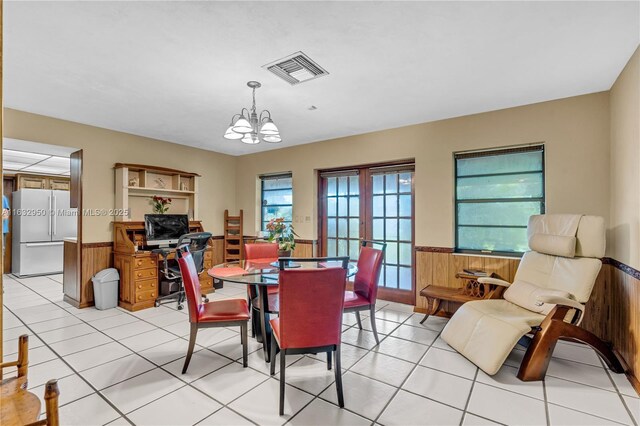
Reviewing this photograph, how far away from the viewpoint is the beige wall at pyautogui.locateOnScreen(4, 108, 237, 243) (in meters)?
3.94

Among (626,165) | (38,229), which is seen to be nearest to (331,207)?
(626,165)

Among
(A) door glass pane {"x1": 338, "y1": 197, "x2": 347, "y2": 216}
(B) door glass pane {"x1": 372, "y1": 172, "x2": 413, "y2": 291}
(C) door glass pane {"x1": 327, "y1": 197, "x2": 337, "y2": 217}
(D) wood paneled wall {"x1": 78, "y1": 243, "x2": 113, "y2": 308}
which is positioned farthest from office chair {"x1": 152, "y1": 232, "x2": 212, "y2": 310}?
(B) door glass pane {"x1": 372, "y1": 172, "x2": 413, "y2": 291}

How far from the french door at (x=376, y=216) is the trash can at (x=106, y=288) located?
308cm

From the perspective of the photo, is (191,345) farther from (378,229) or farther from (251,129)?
(378,229)

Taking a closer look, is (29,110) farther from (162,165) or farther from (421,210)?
(421,210)

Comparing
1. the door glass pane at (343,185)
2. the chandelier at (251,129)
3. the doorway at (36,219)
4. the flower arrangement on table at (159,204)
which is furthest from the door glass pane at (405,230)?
the doorway at (36,219)

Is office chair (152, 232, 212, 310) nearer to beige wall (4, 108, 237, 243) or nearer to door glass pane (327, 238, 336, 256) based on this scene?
beige wall (4, 108, 237, 243)

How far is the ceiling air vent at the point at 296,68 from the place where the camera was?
2.58m

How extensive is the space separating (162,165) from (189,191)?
59 centimetres

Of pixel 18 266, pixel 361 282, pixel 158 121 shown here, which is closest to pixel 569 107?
pixel 361 282

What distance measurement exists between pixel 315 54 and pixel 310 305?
1.92m

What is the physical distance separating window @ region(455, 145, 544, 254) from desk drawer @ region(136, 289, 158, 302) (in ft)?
13.8

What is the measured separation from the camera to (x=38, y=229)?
6.56m

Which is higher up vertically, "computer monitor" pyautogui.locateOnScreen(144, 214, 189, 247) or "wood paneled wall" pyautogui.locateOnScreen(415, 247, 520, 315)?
"computer monitor" pyautogui.locateOnScreen(144, 214, 189, 247)
